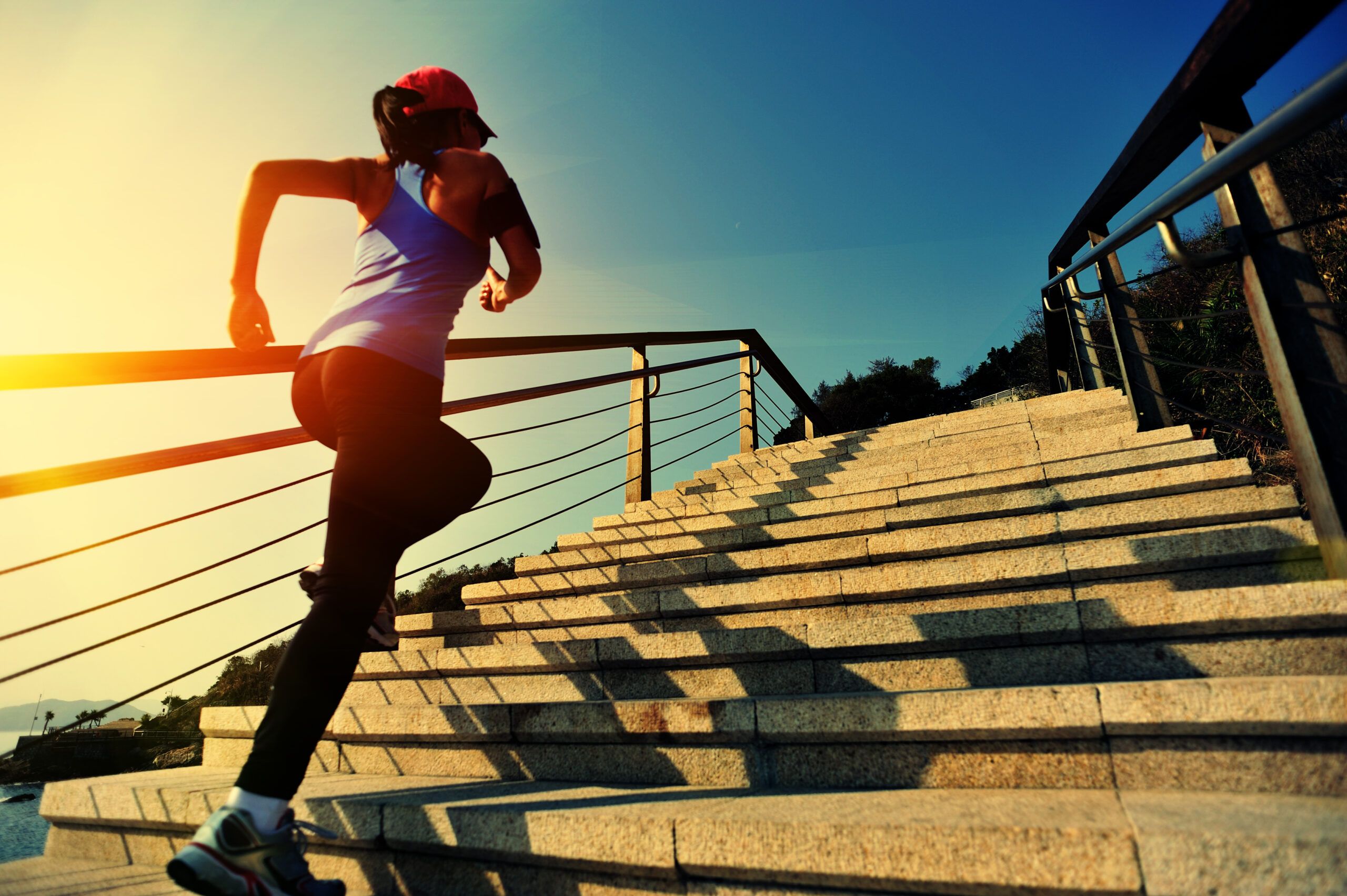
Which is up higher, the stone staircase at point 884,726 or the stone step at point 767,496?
the stone step at point 767,496

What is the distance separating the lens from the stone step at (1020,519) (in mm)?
2303

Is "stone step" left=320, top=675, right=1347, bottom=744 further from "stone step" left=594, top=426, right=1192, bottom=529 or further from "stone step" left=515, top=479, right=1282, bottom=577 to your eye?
"stone step" left=594, top=426, right=1192, bottom=529

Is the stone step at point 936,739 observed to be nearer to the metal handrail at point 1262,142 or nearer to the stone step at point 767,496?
the metal handrail at point 1262,142

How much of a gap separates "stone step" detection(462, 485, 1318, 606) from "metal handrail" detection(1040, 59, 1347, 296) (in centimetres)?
97

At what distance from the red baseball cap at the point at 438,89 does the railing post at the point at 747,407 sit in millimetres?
4767

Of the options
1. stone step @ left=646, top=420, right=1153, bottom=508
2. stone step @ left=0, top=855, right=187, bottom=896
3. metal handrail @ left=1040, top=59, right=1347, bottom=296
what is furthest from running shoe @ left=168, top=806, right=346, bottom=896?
stone step @ left=646, top=420, right=1153, bottom=508

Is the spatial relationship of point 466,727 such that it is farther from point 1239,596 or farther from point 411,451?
point 1239,596

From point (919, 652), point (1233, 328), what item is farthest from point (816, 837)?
point (1233, 328)

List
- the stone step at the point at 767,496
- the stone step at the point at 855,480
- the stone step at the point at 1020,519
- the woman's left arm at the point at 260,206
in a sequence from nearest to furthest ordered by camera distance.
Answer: the woman's left arm at the point at 260,206 → the stone step at the point at 1020,519 → the stone step at the point at 767,496 → the stone step at the point at 855,480

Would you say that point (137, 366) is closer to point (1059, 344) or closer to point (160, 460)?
point (160, 460)

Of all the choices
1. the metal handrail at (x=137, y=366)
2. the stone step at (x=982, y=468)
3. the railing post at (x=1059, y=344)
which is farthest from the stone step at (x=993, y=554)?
the railing post at (x=1059, y=344)

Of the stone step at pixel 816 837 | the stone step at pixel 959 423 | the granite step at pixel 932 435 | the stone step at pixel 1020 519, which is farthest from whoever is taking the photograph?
the stone step at pixel 959 423

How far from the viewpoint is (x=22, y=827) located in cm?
214

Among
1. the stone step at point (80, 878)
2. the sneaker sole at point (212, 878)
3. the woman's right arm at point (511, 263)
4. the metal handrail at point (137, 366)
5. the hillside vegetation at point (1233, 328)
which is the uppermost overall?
the hillside vegetation at point (1233, 328)
